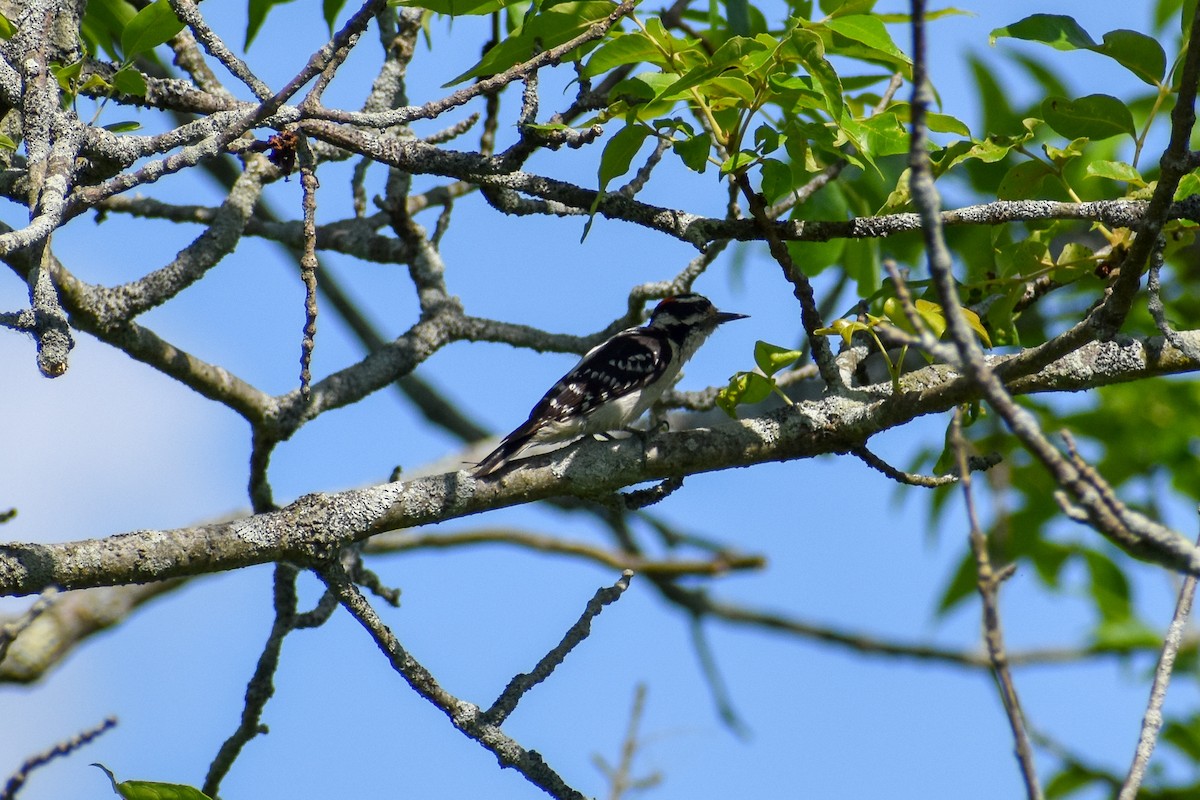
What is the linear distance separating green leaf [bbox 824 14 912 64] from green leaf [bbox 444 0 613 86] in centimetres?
71

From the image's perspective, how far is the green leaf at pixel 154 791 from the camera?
2916 mm

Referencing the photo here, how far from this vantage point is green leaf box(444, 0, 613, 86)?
3596 millimetres

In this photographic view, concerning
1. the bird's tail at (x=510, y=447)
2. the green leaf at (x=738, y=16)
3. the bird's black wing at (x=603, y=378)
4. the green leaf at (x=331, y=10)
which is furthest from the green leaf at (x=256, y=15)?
the bird's black wing at (x=603, y=378)

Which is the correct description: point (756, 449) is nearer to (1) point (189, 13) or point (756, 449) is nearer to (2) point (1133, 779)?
(2) point (1133, 779)

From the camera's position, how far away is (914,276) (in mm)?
5762

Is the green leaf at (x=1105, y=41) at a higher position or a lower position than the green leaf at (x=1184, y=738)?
higher

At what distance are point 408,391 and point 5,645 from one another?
427 centimetres

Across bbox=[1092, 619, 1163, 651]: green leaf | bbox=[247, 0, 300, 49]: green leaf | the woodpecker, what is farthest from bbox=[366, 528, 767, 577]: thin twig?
bbox=[247, 0, 300, 49]: green leaf

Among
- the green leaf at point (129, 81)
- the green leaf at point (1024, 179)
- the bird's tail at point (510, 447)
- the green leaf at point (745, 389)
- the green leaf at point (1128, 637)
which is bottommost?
the green leaf at point (745, 389)

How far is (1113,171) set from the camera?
12.6 ft

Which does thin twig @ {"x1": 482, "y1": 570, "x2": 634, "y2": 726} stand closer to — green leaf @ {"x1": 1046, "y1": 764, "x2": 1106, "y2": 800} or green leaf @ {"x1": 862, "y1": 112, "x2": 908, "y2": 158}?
green leaf @ {"x1": 862, "y1": 112, "x2": 908, "y2": 158}

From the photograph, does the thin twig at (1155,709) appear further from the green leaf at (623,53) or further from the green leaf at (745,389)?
the green leaf at (623,53)

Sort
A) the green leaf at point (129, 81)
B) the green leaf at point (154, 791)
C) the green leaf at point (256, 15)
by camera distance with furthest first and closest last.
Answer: the green leaf at point (256, 15)
the green leaf at point (129, 81)
the green leaf at point (154, 791)

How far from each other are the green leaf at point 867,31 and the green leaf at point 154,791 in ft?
8.79
